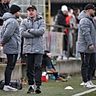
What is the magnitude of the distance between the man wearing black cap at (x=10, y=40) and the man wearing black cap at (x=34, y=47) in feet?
1.24

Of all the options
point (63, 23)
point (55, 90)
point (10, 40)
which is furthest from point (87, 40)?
point (63, 23)

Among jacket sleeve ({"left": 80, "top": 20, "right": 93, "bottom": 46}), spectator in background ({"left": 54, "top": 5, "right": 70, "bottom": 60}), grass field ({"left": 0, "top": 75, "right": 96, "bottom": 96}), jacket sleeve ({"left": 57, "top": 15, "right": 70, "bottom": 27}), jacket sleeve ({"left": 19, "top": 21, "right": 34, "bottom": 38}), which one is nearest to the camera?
jacket sleeve ({"left": 19, "top": 21, "right": 34, "bottom": 38})

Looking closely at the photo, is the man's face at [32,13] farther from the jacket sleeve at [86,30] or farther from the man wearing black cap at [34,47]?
the jacket sleeve at [86,30]

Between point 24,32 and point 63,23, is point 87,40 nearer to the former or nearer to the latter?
point 24,32

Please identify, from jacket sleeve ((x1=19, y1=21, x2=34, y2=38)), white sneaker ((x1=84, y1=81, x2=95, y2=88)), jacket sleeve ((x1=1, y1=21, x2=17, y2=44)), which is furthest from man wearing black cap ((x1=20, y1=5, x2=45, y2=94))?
white sneaker ((x1=84, y1=81, x2=95, y2=88))

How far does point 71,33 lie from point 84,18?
6146mm

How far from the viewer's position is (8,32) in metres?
14.0

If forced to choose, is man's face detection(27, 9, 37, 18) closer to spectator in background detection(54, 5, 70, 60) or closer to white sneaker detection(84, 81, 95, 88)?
white sneaker detection(84, 81, 95, 88)

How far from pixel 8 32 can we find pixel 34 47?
80cm

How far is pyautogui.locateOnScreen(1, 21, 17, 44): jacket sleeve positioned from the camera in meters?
14.0

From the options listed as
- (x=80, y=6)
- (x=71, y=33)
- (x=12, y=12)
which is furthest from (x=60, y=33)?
(x=80, y=6)

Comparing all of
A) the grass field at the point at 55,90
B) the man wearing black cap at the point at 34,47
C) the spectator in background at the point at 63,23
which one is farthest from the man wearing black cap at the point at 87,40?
the spectator in background at the point at 63,23

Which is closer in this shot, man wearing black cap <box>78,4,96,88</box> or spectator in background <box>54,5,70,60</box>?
man wearing black cap <box>78,4,96,88</box>

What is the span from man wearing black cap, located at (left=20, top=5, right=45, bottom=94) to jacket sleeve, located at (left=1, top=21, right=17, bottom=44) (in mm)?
327
